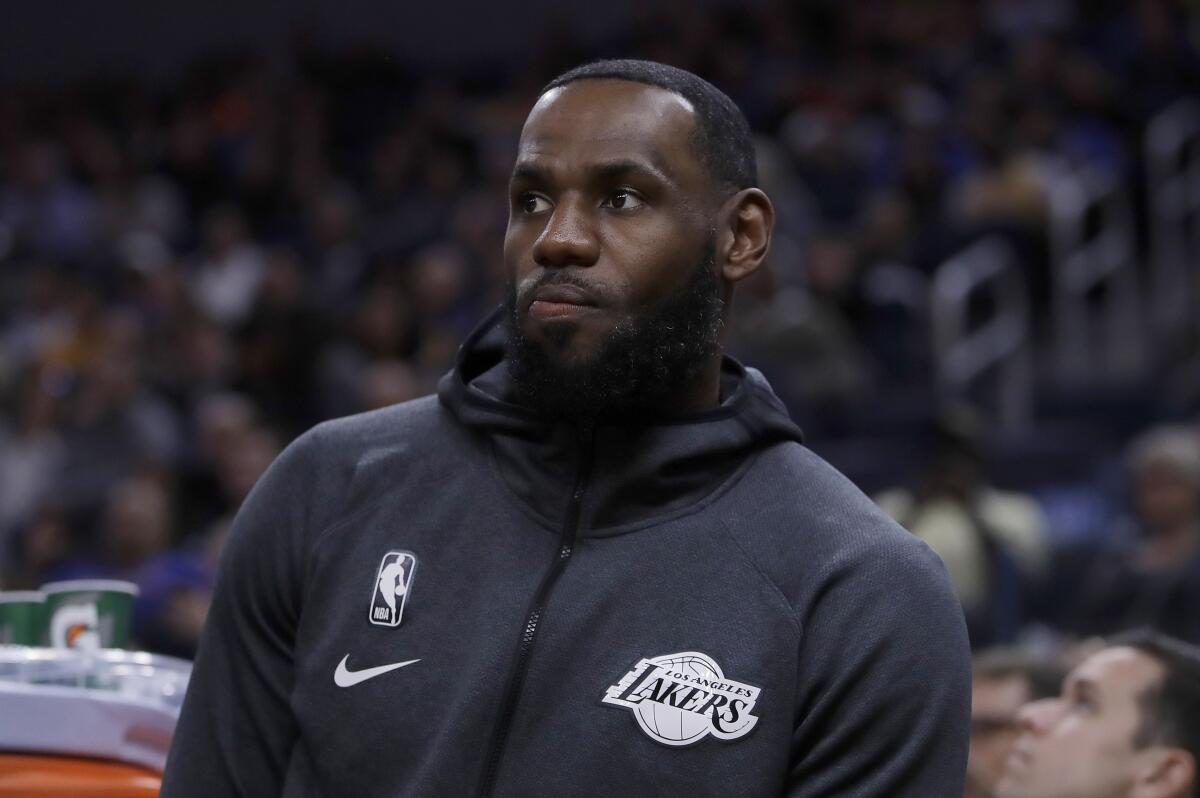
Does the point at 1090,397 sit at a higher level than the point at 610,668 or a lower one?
lower

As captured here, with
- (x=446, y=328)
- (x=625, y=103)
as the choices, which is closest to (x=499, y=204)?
(x=446, y=328)

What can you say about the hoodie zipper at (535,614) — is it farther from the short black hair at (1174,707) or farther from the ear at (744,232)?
the short black hair at (1174,707)

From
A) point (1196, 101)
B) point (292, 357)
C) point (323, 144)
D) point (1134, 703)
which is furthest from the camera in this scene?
point (323, 144)

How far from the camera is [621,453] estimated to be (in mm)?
1778

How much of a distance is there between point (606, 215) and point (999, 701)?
5.55ft

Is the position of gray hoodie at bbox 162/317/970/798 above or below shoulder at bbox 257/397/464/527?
below

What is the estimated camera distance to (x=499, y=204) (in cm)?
855

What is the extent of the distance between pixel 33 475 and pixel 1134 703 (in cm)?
558

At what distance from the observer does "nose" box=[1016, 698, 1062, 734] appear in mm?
2609

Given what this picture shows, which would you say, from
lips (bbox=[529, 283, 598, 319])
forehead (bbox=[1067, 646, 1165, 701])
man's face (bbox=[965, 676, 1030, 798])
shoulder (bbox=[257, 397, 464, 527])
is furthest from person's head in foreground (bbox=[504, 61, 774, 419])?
man's face (bbox=[965, 676, 1030, 798])

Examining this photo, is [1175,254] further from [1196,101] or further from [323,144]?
[323,144]

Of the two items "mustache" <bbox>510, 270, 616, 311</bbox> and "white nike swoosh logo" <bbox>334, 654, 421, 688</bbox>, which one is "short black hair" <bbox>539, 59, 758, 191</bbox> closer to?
"mustache" <bbox>510, 270, 616, 311</bbox>

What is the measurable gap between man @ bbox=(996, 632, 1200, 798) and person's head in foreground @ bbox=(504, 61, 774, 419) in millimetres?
1129

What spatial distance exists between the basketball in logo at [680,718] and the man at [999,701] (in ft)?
5.08
